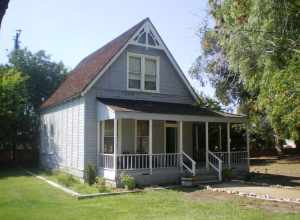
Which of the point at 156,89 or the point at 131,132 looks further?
the point at 156,89

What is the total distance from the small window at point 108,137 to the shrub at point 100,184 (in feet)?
6.30

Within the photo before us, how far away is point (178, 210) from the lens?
10.9 meters

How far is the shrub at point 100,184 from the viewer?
1449 centimetres

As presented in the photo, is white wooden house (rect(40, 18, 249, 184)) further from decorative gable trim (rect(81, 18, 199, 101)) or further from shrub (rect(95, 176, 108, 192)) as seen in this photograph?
shrub (rect(95, 176, 108, 192))

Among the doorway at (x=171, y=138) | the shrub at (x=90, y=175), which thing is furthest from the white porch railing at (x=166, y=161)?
the shrub at (x=90, y=175)

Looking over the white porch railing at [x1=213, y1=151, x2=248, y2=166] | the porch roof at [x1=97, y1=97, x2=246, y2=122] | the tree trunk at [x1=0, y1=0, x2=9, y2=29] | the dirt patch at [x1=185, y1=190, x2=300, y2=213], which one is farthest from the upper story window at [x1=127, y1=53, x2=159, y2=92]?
the tree trunk at [x1=0, y1=0, x2=9, y2=29]

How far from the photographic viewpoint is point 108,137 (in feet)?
61.2

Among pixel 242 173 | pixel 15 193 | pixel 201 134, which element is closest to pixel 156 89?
pixel 201 134

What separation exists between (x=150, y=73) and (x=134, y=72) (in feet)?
3.46

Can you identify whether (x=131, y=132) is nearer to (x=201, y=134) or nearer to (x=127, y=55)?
(x=127, y=55)

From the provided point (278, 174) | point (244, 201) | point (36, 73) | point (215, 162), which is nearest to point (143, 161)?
point (215, 162)

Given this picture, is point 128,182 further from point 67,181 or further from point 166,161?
point 166,161

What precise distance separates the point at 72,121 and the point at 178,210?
10676 millimetres

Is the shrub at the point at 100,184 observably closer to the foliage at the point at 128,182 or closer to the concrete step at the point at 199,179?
the foliage at the point at 128,182
